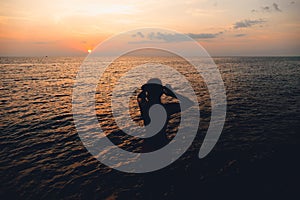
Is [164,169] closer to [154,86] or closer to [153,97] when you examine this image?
[153,97]

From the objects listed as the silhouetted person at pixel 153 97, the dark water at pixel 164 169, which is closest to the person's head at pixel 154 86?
the silhouetted person at pixel 153 97

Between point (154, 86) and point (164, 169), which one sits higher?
point (154, 86)

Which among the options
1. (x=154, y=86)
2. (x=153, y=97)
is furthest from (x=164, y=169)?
(x=154, y=86)

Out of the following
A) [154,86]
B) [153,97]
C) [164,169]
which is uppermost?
[154,86]

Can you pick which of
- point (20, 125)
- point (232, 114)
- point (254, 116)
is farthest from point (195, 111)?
point (20, 125)

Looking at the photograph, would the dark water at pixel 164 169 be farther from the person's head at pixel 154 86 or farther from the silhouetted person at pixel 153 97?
the person's head at pixel 154 86

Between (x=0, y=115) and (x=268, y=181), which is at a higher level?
(x=0, y=115)

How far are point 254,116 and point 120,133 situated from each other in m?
12.4

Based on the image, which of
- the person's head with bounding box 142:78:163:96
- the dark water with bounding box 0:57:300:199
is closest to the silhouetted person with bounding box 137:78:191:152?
the person's head with bounding box 142:78:163:96

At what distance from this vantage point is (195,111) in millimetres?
19938

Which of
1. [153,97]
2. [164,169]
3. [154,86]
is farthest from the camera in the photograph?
[153,97]

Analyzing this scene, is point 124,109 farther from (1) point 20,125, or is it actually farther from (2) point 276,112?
(2) point 276,112

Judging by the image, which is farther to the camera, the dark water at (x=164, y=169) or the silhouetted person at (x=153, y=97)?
the silhouetted person at (x=153, y=97)

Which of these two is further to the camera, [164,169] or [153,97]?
[153,97]
